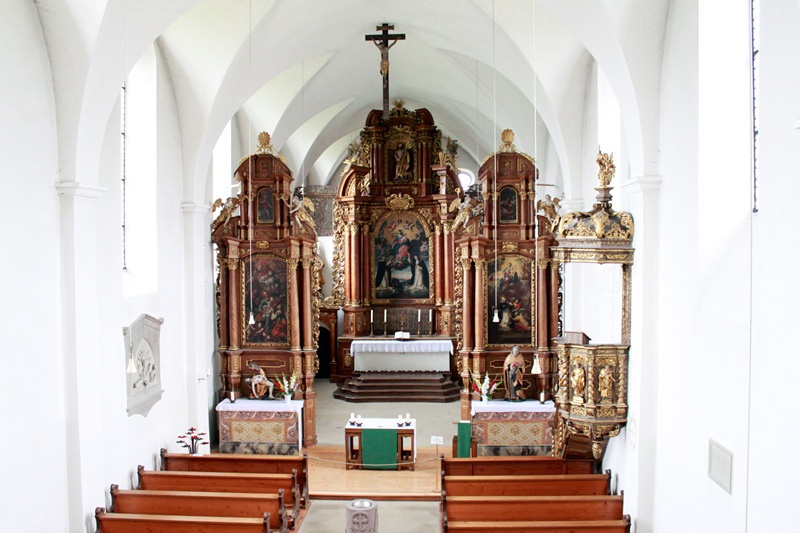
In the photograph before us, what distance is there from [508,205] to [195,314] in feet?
21.0

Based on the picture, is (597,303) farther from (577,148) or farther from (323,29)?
(323,29)

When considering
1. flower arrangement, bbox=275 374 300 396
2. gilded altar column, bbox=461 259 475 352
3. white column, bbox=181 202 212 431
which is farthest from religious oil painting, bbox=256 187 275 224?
gilded altar column, bbox=461 259 475 352

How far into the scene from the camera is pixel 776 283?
17.6 ft

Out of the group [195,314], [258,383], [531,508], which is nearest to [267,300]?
[258,383]

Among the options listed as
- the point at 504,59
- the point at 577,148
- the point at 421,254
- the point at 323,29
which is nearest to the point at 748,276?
the point at 577,148

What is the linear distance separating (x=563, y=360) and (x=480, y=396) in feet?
17.7

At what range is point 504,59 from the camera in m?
12.9

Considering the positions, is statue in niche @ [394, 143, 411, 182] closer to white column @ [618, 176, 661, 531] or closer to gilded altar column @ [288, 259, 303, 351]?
gilded altar column @ [288, 259, 303, 351]

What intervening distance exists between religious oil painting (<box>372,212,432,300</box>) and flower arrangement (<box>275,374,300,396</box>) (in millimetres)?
6147

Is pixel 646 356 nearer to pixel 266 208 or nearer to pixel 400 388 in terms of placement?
pixel 266 208

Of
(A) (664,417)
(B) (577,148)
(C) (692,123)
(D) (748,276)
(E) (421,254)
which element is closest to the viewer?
(D) (748,276)

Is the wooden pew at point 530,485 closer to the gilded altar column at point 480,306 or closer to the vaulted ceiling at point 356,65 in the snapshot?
the vaulted ceiling at point 356,65

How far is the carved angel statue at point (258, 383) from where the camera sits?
45.0 feet

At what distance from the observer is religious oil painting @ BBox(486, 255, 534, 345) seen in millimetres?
14164
